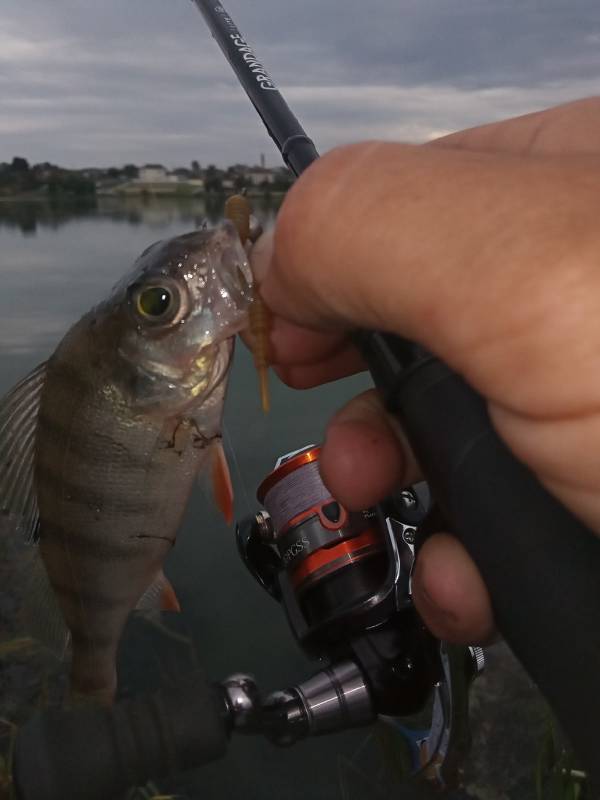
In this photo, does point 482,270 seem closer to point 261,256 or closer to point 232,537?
point 261,256

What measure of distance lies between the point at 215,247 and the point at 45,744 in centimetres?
93

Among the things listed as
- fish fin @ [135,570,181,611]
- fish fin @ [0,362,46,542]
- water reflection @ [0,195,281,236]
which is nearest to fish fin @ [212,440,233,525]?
fish fin @ [135,570,181,611]

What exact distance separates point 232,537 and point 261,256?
2337 mm

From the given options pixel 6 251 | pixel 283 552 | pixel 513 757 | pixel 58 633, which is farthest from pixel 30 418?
pixel 6 251

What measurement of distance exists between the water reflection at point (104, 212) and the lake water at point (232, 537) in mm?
48

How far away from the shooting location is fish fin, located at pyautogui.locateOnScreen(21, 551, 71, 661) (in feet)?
5.78

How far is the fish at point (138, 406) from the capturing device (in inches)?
57.9

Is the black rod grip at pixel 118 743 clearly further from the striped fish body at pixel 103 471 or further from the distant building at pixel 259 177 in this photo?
the distant building at pixel 259 177

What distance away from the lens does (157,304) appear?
149 cm

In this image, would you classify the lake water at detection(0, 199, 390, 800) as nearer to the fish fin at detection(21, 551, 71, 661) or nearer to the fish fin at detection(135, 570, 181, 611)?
the fish fin at detection(135, 570, 181, 611)

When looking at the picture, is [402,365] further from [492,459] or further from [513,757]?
[513,757]

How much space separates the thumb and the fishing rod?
139 millimetres

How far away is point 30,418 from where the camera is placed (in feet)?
5.36

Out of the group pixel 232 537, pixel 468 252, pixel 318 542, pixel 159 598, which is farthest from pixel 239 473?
pixel 468 252
